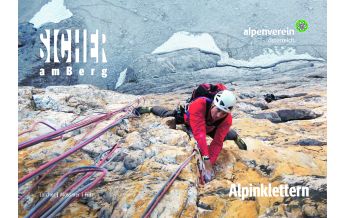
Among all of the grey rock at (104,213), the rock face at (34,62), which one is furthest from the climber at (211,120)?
the rock face at (34,62)

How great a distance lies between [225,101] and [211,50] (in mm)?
618

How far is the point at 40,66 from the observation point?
2764 mm

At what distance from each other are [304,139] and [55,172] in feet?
5.80

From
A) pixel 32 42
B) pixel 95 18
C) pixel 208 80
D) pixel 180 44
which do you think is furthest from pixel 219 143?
pixel 32 42

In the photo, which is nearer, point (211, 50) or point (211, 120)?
point (211, 120)

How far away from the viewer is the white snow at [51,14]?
2.76m

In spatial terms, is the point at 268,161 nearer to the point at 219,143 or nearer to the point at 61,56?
the point at 219,143

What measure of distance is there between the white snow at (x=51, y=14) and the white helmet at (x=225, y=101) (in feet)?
4.26

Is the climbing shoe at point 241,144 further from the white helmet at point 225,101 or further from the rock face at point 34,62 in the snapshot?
the rock face at point 34,62

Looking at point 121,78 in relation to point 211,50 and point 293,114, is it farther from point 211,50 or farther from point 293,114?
point 293,114

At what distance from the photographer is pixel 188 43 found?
2.85m

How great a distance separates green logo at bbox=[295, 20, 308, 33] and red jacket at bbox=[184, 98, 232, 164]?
2.85 ft

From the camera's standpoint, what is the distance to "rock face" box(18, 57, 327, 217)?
2.35m

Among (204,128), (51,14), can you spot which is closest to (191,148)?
(204,128)
